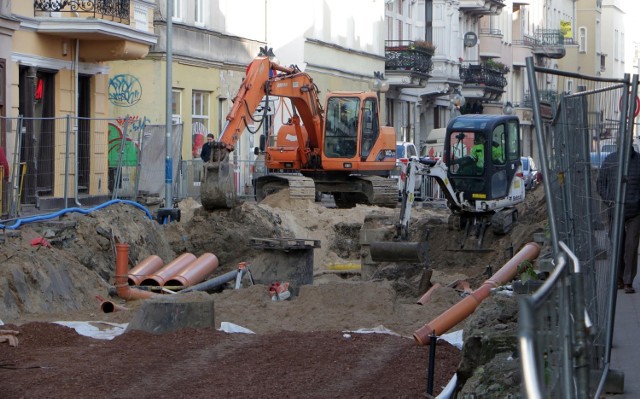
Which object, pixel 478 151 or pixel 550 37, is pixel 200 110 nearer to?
pixel 478 151

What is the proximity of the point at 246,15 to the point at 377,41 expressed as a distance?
1289cm

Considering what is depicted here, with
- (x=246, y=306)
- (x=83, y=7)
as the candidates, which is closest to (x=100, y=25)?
(x=83, y=7)

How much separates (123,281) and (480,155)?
8767mm

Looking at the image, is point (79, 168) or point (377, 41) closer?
point (79, 168)

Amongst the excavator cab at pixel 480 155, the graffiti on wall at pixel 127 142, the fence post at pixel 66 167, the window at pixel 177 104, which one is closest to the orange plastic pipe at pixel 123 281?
the fence post at pixel 66 167

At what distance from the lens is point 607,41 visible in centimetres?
10106

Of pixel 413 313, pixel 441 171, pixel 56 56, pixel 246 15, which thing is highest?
pixel 246 15

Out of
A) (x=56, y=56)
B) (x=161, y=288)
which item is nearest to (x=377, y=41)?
(x=56, y=56)

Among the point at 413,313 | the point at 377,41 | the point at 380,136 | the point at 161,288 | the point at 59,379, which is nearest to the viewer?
the point at 59,379

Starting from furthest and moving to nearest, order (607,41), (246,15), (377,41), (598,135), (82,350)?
(607,41) < (377,41) < (246,15) < (82,350) < (598,135)

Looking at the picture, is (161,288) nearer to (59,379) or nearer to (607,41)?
(59,379)

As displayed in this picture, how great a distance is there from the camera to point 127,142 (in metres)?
23.0

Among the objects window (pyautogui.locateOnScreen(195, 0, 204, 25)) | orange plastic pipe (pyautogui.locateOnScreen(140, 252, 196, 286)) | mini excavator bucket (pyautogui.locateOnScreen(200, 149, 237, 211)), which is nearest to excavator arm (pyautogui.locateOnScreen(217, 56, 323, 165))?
mini excavator bucket (pyautogui.locateOnScreen(200, 149, 237, 211))

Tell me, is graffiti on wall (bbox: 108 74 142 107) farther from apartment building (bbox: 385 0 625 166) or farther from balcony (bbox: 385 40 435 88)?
balcony (bbox: 385 40 435 88)
